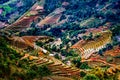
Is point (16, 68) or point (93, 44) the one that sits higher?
point (16, 68)

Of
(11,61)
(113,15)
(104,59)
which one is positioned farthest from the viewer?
(113,15)

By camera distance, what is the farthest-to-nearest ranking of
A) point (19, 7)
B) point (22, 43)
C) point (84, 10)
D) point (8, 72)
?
point (19, 7) → point (84, 10) → point (22, 43) → point (8, 72)

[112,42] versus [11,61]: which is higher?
[11,61]

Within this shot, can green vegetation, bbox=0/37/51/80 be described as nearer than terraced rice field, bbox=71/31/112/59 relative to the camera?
Yes

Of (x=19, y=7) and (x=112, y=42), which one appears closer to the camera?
(x=112, y=42)

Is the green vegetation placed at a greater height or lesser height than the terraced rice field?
greater

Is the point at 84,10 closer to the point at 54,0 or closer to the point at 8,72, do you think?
the point at 54,0

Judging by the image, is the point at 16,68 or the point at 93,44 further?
the point at 93,44

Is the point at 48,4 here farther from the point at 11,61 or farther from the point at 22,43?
the point at 11,61

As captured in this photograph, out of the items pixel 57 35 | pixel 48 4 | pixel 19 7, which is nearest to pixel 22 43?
pixel 57 35

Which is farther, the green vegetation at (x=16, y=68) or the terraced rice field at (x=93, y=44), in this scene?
the terraced rice field at (x=93, y=44)

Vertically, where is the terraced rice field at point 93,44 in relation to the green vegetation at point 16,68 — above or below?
below
